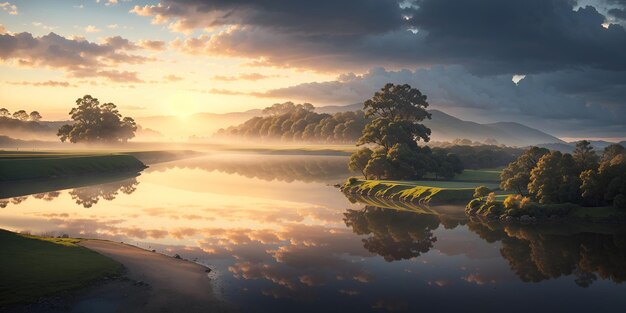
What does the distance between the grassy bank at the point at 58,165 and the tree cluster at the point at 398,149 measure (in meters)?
A: 57.3

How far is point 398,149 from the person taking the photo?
89.5 m

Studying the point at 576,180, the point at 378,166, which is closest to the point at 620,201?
the point at 576,180

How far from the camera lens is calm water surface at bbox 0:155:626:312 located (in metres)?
28.8

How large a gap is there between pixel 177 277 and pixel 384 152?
225 ft

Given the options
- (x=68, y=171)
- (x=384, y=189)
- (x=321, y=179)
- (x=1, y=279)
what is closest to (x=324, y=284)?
(x=1, y=279)

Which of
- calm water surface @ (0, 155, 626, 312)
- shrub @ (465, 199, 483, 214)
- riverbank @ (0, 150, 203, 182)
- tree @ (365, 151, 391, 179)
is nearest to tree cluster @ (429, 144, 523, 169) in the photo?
tree @ (365, 151, 391, 179)

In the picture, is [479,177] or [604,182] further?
[479,177]

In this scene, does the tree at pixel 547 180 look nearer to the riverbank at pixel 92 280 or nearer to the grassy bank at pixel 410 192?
the grassy bank at pixel 410 192

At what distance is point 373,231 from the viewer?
4956cm

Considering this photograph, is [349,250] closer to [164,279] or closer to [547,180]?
[164,279]

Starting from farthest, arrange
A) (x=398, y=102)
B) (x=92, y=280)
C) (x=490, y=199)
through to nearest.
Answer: (x=398, y=102) → (x=490, y=199) → (x=92, y=280)

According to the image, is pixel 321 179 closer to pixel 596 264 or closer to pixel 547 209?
pixel 547 209

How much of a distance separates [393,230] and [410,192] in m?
24.1

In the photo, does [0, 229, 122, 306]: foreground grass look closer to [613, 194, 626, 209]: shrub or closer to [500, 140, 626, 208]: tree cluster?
[500, 140, 626, 208]: tree cluster
